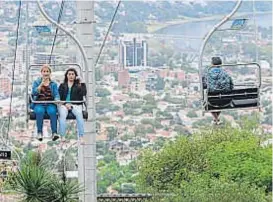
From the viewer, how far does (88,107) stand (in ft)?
16.8

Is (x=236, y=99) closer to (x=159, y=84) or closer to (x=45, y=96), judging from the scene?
(x=45, y=96)

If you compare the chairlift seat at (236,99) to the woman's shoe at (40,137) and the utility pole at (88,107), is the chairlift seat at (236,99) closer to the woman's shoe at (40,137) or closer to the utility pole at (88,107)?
the utility pole at (88,107)

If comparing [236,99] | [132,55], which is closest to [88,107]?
[236,99]

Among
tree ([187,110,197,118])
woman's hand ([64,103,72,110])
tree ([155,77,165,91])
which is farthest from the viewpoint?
tree ([187,110,197,118])

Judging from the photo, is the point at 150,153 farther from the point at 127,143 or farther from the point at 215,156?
the point at 127,143

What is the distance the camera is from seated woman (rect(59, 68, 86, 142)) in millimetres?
4992

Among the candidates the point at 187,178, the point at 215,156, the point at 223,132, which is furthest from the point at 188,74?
the point at 187,178

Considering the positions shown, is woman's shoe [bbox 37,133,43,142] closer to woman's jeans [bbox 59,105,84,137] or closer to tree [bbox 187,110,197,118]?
woman's jeans [bbox 59,105,84,137]

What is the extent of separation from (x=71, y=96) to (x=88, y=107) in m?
0.12

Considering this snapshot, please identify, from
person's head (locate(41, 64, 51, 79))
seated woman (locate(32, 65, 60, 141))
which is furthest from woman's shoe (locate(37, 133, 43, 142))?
person's head (locate(41, 64, 51, 79))

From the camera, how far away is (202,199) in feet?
28.5

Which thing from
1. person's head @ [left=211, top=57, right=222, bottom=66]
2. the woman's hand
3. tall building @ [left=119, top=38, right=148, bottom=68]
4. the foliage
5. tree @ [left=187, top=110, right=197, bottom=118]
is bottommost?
the foliage

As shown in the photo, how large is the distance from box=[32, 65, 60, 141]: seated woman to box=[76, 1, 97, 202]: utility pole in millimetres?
196

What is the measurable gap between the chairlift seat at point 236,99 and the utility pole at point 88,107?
2.36ft
